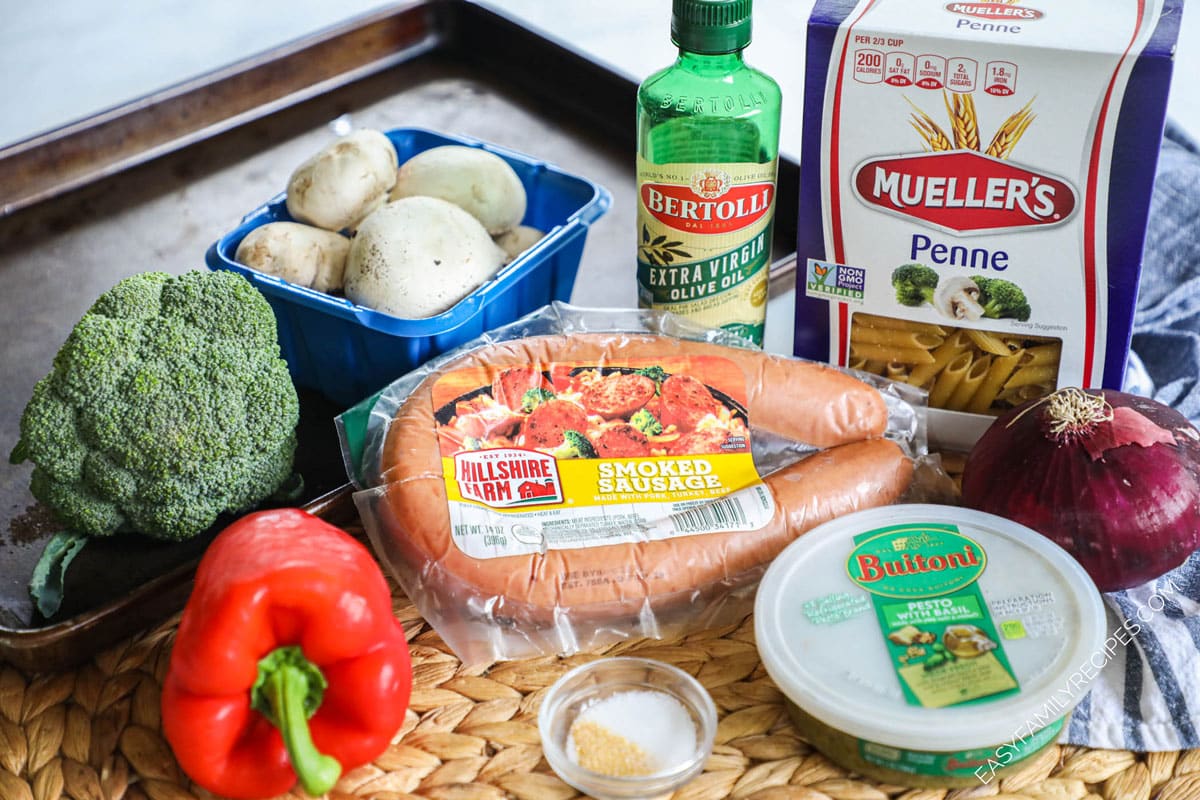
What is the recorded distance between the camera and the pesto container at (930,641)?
86cm

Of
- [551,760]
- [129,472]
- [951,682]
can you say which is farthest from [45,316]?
[951,682]

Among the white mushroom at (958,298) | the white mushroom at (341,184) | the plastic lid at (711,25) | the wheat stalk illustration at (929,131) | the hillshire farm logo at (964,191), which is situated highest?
the plastic lid at (711,25)

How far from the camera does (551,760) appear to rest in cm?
90

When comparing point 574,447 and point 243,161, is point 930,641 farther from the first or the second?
point 243,161

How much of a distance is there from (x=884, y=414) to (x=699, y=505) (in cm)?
22

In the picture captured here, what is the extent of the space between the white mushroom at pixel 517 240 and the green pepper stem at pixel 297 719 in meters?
0.63

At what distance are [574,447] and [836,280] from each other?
304mm

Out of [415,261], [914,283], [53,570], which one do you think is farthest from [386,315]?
[914,283]

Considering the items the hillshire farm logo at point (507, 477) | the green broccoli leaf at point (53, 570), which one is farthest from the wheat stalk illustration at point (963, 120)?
the green broccoli leaf at point (53, 570)

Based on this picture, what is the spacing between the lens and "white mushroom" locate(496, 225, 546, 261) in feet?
4.51

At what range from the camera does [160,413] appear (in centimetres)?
105

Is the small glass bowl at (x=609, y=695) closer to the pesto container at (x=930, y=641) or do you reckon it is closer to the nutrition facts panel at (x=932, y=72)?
the pesto container at (x=930, y=641)

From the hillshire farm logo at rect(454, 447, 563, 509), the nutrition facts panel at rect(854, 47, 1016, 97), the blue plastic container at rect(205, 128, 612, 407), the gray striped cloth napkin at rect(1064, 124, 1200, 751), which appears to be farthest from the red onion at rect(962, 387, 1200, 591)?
the blue plastic container at rect(205, 128, 612, 407)

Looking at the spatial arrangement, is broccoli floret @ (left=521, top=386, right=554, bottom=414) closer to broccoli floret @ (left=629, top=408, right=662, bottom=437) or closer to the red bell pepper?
broccoli floret @ (left=629, top=408, right=662, bottom=437)
